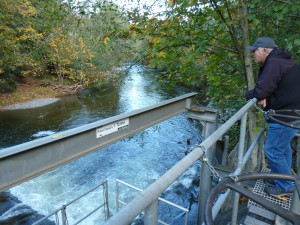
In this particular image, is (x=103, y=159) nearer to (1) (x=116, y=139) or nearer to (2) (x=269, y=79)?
(1) (x=116, y=139)

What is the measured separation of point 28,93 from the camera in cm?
2458

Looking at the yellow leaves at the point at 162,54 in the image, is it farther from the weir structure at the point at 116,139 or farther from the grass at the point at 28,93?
the grass at the point at 28,93

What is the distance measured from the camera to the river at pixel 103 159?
29.3ft

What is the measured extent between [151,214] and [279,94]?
2.56 meters

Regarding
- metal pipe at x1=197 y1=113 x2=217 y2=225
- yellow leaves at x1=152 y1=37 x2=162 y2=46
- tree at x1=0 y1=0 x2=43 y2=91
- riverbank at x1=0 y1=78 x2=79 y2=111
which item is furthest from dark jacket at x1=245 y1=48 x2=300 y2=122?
riverbank at x1=0 y1=78 x2=79 y2=111

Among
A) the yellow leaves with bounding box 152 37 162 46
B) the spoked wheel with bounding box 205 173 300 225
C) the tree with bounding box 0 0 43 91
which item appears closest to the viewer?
the spoked wheel with bounding box 205 173 300 225

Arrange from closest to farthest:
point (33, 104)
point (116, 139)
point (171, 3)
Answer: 1. point (116, 139)
2. point (171, 3)
3. point (33, 104)

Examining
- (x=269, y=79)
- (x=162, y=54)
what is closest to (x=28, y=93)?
(x=162, y=54)

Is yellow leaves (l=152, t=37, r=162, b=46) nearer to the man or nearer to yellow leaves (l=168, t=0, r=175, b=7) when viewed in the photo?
yellow leaves (l=168, t=0, r=175, b=7)

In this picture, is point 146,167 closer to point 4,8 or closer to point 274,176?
point 274,176

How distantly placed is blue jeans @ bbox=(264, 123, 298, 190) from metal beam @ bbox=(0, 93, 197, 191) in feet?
5.97

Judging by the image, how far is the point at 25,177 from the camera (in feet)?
7.26

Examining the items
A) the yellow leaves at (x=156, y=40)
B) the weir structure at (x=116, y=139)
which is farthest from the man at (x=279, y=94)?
the yellow leaves at (x=156, y=40)

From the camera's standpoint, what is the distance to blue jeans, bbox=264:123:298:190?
108 inches
